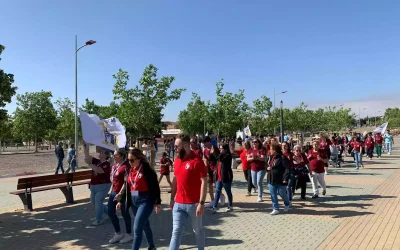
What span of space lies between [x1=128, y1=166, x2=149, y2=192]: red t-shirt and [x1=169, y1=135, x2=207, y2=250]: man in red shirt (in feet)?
1.79

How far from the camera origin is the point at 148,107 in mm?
16094

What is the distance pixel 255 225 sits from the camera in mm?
6961

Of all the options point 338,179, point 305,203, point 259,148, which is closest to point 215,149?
point 259,148

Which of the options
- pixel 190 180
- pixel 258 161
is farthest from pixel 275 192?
pixel 190 180

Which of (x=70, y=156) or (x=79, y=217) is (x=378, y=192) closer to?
(x=79, y=217)

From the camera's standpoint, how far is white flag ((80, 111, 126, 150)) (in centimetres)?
716

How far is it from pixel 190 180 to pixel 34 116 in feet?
174

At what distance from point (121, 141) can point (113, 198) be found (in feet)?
7.18

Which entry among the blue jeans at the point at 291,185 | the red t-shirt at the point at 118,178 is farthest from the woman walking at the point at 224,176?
the red t-shirt at the point at 118,178

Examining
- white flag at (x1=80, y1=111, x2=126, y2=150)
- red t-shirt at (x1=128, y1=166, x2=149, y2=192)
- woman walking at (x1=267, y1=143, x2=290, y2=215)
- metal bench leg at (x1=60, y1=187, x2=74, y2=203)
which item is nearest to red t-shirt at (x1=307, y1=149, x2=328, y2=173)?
woman walking at (x1=267, y1=143, x2=290, y2=215)

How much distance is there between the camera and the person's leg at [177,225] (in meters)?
4.46

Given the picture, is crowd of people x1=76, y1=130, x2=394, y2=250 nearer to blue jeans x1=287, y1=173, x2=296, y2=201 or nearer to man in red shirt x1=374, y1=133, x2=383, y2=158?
blue jeans x1=287, y1=173, x2=296, y2=201

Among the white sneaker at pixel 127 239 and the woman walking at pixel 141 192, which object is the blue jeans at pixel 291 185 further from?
the woman walking at pixel 141 192

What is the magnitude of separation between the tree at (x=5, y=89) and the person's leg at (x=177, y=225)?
568 cm
